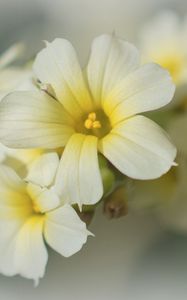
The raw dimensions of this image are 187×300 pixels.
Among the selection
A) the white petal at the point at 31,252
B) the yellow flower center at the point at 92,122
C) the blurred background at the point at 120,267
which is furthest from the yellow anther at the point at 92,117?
the blurred background at the point at 120,267

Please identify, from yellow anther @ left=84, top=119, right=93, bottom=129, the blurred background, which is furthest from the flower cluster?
the blurred background

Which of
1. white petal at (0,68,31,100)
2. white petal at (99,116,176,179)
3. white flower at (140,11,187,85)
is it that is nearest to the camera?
white petal at (99,116,176,179)

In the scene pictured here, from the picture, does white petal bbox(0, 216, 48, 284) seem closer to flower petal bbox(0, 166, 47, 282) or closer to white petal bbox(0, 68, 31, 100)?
flower petal bbox(0, 166, 47, 282)

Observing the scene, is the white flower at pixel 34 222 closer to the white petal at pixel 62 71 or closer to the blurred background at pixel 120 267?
the white petal at pixel 62 71

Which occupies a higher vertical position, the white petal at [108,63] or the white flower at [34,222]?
the white petal at [108,63]

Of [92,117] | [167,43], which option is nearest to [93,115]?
[92,117]

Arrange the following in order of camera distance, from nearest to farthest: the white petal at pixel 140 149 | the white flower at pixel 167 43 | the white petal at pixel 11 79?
the white petal at pixel 140 149 < the white petal at pixel 11 79 < the white flower at pixel 167 43
